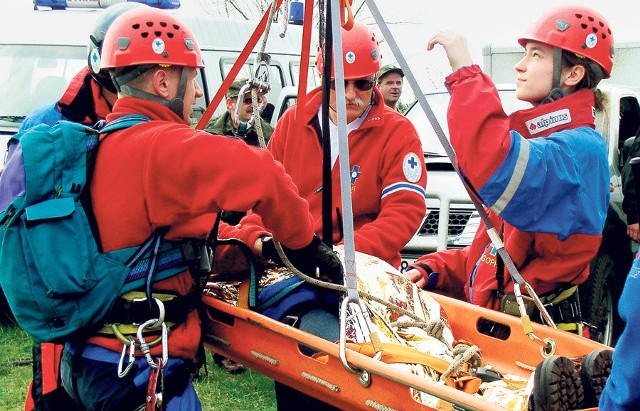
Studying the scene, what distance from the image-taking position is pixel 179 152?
117 inches

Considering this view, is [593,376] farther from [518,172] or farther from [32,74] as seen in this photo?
[32,74]

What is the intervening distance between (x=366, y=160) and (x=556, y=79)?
3.13 feet

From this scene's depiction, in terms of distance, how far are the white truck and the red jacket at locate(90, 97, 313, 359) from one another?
3.42 meters

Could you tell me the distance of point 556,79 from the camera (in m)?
3.61

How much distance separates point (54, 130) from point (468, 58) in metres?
1.42

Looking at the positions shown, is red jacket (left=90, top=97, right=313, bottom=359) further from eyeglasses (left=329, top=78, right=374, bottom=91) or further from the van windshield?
the van windshield

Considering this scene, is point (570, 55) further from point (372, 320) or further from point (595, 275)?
point (595, 275)

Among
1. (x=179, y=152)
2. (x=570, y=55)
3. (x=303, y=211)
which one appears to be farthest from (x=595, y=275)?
(x=179, y=152)

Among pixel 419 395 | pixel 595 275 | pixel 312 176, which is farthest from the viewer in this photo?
pixel 595 275

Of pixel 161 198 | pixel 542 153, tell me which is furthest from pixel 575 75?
pixel 161 198

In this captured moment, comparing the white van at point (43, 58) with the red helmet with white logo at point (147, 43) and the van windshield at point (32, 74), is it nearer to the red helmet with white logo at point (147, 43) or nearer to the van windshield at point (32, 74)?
the van windshield at point (32, 74)

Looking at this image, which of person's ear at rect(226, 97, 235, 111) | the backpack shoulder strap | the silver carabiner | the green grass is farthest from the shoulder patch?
person's ear at rect(226, 97, 235, 111)

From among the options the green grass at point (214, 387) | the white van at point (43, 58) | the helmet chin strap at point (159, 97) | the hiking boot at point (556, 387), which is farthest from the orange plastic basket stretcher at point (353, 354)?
the white van at point (43, 58)

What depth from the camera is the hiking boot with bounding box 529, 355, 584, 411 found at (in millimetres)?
2686
